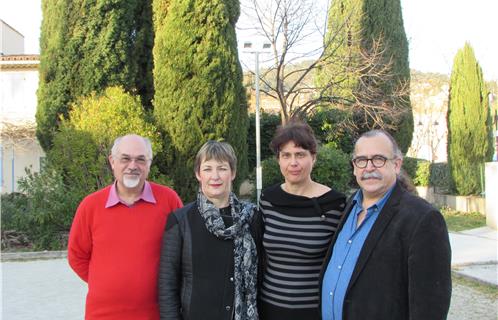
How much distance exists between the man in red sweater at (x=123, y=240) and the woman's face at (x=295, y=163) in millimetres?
810

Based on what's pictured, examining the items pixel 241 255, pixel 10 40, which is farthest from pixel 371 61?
pixel 10 40

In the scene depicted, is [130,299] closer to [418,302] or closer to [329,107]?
[418,302]

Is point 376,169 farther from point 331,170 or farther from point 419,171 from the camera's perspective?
point 419,171

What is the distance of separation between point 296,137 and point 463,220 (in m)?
12.2

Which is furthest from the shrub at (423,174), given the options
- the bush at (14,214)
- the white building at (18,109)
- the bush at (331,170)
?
the white building at (18,109)

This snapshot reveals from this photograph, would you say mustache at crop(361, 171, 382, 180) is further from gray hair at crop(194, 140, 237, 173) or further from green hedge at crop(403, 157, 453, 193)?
green hedge at crop(403, 157, 453, 193)

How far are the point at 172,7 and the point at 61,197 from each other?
5411 mm

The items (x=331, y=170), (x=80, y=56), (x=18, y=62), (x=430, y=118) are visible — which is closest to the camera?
(x=80, y=56)

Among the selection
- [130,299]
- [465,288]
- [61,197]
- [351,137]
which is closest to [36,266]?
[61,197]

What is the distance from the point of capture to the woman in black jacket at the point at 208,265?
2.59 metres

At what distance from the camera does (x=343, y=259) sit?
235 cm

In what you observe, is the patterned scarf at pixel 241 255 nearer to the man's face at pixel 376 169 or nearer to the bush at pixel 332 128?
the man's face at pixel 376 169

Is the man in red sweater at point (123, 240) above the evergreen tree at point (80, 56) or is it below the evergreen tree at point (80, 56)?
below

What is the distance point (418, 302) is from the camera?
2035 mm
